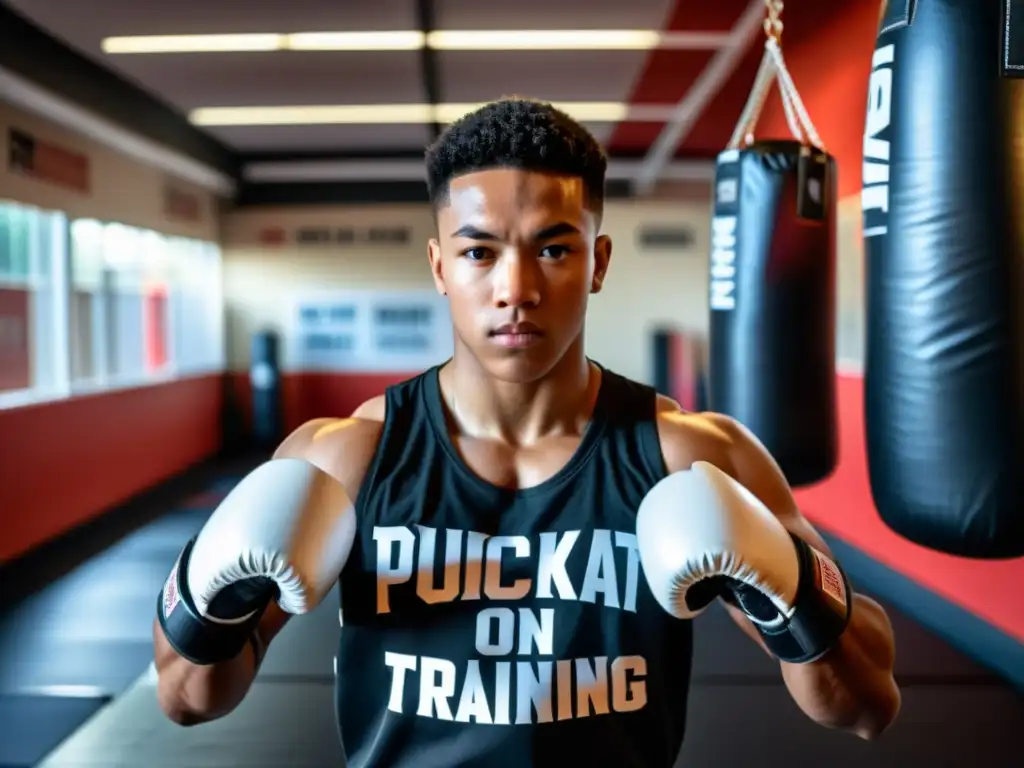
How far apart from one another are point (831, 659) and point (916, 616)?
2.60 meters

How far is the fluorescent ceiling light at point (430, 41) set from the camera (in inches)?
168

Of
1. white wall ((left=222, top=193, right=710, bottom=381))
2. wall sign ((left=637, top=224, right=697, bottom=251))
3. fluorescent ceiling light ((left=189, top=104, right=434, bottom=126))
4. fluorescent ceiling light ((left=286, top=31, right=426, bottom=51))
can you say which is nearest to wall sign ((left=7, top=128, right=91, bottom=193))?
fluorescent ceiling light ((left=189, top=104, right=434, bottom=126))

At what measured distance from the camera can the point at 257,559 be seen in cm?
99

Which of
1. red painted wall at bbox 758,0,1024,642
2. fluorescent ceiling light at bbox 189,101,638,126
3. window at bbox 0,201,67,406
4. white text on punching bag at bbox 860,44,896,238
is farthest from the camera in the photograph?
fluorescent ceiling light at bbox 189,101,638,126

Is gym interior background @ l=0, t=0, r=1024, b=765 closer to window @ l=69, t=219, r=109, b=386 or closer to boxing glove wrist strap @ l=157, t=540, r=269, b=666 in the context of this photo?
window @ l=69, t=219, r=109, b=386

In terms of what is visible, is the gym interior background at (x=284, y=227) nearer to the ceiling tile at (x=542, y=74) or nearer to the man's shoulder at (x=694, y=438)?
the ceiling tile at (x=542, y=74)

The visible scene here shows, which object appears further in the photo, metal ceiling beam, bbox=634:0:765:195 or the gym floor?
metal ceiling beam, bbox=634:0:765:195

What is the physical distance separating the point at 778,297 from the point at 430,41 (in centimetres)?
266

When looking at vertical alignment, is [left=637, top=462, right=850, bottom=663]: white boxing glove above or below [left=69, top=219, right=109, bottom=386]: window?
below

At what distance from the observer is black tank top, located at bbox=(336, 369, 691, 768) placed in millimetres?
1023

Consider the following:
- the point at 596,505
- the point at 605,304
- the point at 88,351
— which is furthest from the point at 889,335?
the point at 605,304

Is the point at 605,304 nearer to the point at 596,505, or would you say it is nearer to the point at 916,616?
the point at 916,616

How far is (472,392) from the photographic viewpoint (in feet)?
3.80

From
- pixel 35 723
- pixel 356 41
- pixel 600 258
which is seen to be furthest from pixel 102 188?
pixel 600 258
